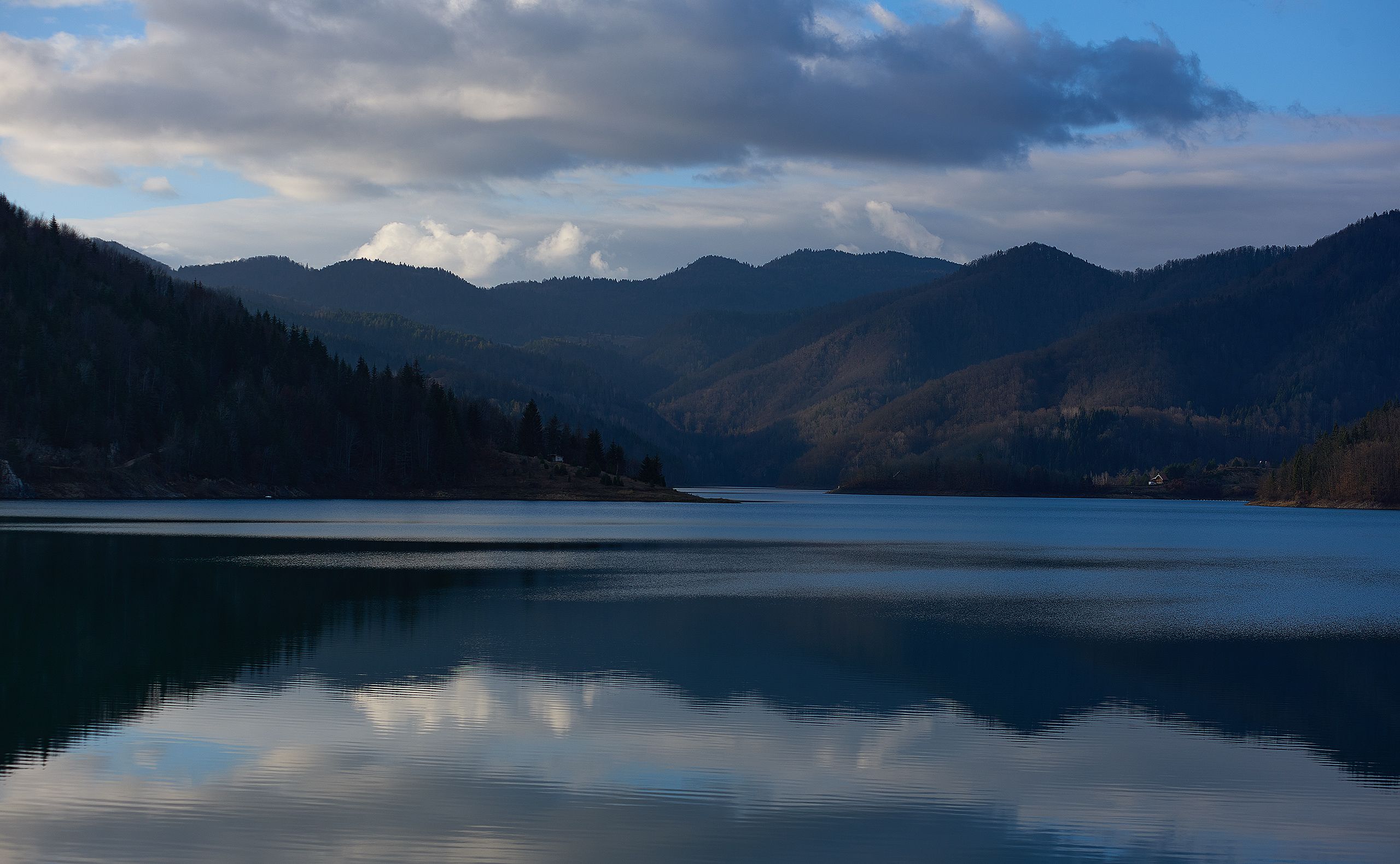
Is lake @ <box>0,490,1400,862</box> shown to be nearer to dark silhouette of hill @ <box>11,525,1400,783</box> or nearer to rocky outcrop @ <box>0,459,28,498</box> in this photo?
dark silhouette of hill @ <box>11,525,1400,783</box>

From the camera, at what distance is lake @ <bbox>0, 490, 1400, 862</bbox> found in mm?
20094

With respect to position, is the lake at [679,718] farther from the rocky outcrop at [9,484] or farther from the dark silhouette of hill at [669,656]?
the rocky outcrop at [9,484]

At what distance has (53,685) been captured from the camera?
3150 cm

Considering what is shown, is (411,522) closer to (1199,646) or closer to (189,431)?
(189,431)

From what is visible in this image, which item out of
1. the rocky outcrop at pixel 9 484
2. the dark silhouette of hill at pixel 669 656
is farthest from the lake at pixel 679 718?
the rocky outcrop at pixel 9 484

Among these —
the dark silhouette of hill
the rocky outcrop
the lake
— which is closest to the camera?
the lake

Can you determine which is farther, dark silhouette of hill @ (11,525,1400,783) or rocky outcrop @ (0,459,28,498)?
rocky outcrop @ (0,459,28,498)

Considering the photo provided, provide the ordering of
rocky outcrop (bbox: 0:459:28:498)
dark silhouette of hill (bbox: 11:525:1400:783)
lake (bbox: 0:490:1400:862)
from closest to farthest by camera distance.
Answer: lake (bbox: 0:490:1400:862), dark silhouette of hill (bbox: 11:525:1400:783), rocky outcrop (bbox: 0:459:28:498)

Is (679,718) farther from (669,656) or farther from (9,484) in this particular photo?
(9,484)

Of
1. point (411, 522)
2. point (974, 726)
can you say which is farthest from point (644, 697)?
point (411, 522)

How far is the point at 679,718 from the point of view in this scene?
28.9 metres

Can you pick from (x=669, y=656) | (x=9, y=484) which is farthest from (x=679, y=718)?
(x=9, y=484)

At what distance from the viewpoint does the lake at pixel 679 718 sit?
2009 cm

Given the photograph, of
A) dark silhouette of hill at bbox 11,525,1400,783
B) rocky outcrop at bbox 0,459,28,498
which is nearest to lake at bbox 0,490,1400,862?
dark silhouette of hill at bbox 11,525,1400,783
